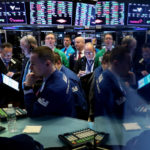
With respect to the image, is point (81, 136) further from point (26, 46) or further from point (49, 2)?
point (49, 2)

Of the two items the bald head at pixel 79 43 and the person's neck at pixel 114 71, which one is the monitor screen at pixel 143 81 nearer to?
the person's neck at pixel 114 71

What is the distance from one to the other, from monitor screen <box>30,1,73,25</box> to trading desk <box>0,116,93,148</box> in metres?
2.34

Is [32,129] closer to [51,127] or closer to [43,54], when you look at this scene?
[51,127]

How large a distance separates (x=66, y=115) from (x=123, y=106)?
Result: 124 centimetres

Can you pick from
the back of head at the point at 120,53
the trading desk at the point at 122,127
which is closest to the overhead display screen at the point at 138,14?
the back of head at the point at 120,53

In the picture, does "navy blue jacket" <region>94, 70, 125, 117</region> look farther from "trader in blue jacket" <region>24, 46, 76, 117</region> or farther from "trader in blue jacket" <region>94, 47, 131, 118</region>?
"trader in blue jacket" <region>24, 46, 76, 117</region>

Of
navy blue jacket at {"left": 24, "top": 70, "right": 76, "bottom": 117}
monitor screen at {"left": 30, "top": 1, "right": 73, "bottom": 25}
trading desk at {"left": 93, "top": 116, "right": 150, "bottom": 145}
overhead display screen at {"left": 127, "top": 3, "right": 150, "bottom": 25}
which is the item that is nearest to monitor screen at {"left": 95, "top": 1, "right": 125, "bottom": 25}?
overhead display screen at {"left": 127, "top": 3, "right": 150, "bottom": 25}

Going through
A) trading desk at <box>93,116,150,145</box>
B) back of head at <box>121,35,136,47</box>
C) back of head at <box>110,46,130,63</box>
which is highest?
back of head at <box>121,35,136,47</box>

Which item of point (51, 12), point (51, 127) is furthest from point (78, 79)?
point (51, 12)

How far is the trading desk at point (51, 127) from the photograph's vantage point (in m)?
1.41

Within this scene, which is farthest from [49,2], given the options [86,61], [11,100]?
[11,100]

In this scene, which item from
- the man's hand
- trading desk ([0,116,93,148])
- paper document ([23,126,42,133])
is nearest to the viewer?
trading desk ([0,116,93,148])

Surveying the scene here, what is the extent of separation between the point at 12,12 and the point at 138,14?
313 centimetres

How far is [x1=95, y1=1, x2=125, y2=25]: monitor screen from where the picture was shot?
2.98 ft
